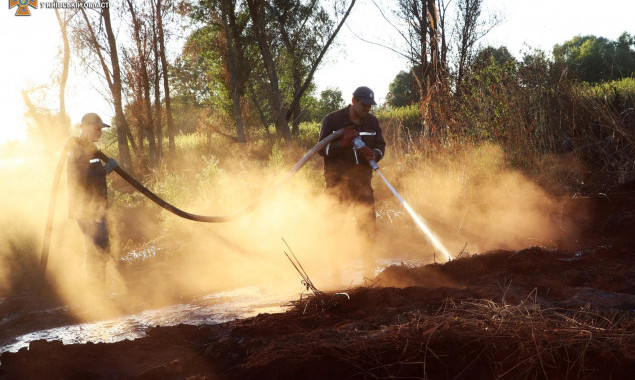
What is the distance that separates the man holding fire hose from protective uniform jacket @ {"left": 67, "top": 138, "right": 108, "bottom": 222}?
285 cm

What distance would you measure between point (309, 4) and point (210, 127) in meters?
10.4

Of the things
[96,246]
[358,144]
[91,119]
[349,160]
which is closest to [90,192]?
[96,246]

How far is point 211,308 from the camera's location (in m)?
5.69

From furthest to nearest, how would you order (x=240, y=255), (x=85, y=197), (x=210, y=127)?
(x=210, y=127)
(x=240, y=255)
(x=85, y=197)

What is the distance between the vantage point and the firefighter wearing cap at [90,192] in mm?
6211

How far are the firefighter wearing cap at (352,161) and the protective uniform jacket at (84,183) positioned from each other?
2844 millimetres

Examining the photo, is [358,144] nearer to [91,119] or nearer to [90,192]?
[91,119]

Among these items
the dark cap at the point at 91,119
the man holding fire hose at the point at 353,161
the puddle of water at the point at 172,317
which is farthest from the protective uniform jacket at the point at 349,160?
the dark cap at the point at 91,119

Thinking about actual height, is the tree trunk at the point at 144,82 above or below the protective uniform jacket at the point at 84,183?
above

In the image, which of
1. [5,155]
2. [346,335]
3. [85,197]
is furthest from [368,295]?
[5,155]

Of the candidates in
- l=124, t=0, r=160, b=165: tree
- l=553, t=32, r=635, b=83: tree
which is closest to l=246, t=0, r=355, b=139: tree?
l=124, t=0, r=160, b=165: tree

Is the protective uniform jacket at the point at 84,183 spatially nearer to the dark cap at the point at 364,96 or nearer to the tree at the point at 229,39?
the dark cap at the point at 364,96

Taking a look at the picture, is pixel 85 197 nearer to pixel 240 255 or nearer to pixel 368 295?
pixel 240 255

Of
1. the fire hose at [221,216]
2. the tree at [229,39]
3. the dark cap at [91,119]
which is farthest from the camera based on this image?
the tree at [229,39]
